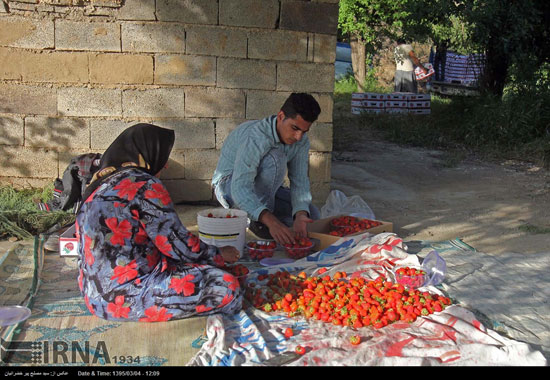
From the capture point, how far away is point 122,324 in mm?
3123

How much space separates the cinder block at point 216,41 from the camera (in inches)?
228

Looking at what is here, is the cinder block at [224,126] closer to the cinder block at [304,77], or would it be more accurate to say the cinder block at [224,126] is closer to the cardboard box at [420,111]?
the cinder block at [304,77]

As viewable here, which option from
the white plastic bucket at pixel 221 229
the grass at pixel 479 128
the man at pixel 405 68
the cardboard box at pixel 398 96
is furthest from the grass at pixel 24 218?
the man at pixel 405 68

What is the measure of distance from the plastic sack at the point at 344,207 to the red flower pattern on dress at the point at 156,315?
115 inches

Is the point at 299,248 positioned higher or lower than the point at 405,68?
lower

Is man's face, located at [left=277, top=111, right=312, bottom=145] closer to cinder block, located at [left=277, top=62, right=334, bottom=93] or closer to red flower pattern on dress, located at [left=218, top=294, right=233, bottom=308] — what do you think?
red flower pattern on dress, located at [left=218, top=294, right=233, bottom=308]

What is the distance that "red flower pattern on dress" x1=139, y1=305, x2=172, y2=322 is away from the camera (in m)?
3.08

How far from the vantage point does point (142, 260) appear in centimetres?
301

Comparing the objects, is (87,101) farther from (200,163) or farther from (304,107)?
(304,107)

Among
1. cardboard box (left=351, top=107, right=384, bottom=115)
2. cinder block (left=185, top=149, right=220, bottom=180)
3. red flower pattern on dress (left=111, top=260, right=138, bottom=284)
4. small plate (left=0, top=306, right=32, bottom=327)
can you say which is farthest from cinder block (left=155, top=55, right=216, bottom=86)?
cardboard box (left=351, top=107, right=384, bottom=115)

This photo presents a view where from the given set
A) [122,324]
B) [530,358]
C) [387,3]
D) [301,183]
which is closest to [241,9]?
[301,183]

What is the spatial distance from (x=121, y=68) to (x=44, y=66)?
0.76 meters

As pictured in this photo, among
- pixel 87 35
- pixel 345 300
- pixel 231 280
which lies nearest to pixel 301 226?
pixel 345 300

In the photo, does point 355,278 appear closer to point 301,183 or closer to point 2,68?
point 301,183
